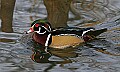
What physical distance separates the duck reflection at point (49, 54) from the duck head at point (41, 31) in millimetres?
159

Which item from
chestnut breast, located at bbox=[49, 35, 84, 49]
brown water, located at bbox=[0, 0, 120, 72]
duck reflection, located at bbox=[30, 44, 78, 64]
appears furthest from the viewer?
chestnut breast, located at bbox=[49, 35, 84, 49]

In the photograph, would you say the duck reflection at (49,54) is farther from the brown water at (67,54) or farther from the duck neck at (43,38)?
the duck neck at (43,38)

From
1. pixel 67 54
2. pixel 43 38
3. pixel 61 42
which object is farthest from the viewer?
pixel 43 38

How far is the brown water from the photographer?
25.7 ft

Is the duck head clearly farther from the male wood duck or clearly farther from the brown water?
the brown water

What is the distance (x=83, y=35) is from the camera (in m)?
9.53

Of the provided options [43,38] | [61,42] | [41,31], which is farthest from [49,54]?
[41,31]

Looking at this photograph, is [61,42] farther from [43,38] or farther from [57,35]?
[43,38]

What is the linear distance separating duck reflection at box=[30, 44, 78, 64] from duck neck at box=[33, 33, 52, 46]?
0.39 ft

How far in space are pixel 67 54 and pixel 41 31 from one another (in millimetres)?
992

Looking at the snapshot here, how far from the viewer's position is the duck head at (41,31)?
9.29 meters

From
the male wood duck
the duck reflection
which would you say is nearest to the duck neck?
the male wood duck

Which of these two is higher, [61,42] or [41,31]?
[41,31]

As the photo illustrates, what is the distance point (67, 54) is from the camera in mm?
8758
